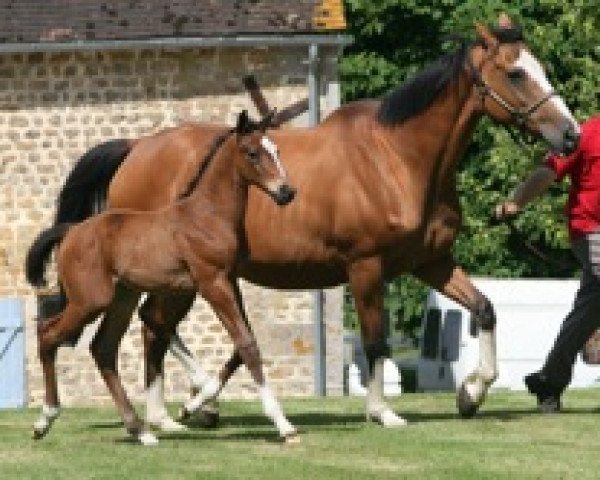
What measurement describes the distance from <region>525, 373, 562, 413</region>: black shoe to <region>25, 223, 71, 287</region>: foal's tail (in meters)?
3.27

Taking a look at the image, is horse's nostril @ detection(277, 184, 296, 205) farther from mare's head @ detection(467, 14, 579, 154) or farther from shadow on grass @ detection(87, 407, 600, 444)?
mare's head @ detection(467, 14, 579, 154)

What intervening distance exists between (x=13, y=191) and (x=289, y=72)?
140 inches

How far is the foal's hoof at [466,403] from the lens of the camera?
14242mm

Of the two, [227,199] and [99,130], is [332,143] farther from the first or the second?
[99,130]

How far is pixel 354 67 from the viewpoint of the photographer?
35625mm

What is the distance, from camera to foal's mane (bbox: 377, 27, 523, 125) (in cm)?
1407

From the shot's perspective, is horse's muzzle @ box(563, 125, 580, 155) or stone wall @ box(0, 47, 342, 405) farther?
stone wall @ box(0, 47, 342, 405)

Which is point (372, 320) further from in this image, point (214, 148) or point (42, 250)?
point (42, 250)

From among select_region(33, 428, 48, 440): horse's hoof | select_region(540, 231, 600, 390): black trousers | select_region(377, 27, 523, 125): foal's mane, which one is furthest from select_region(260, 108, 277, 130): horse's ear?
select_region(540, 231, 600, 390): black trousers

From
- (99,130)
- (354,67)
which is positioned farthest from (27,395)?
(354,67)

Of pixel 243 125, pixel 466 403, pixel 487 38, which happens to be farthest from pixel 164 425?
pixel 487 38

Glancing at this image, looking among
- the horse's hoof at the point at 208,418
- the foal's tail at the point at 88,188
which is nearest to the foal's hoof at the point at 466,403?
the horse's hoof at the point at 208,418

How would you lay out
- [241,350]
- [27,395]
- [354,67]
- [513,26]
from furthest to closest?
[354,67] → [27,395] → [513,26] → [241,350]

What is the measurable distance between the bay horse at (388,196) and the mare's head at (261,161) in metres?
1.11
